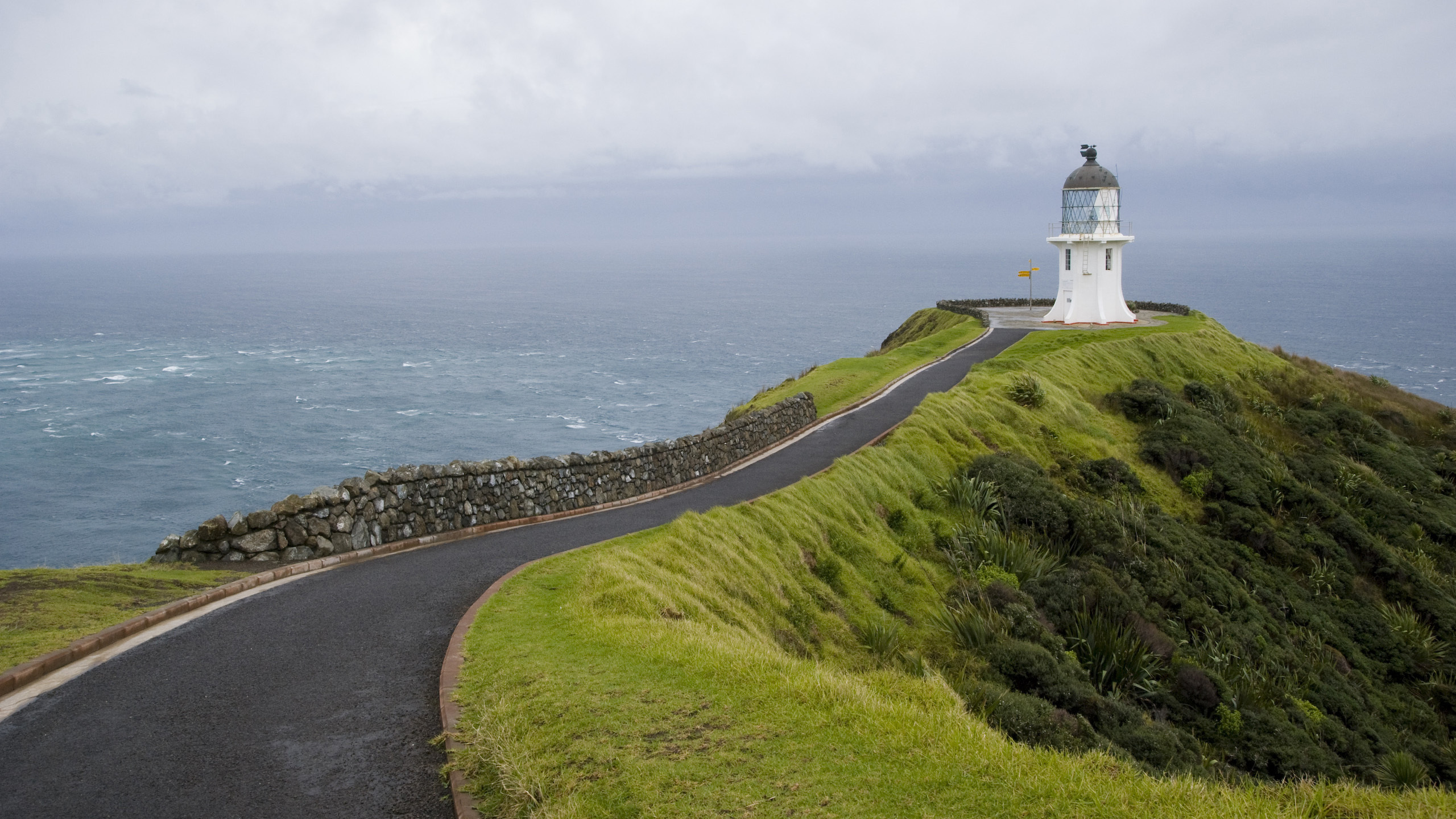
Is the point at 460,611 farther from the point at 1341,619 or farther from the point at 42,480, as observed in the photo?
the point at 42,480

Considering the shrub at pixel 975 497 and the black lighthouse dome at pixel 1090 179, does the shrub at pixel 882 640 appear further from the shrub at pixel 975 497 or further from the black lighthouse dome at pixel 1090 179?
the black lighthouse dome at pixel 1090 179

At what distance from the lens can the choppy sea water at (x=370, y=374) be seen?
46.2 m

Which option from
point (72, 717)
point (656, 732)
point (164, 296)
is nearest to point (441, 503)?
point (72, 717)

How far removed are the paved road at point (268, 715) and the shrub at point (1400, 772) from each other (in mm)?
12298

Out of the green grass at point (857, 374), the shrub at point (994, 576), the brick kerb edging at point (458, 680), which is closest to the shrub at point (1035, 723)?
the brick kerb edging at point (458, 680)

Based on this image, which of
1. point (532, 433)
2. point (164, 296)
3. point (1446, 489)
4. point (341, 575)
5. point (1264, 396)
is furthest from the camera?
point (164, 296)

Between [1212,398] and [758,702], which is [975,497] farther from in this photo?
[1212,398]

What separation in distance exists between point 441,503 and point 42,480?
40.6 m

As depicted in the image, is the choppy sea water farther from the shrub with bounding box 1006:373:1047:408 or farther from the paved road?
the paved road

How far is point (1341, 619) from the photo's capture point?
22.2 m

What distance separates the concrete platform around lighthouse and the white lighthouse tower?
2.11 ft

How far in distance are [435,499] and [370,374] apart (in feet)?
222

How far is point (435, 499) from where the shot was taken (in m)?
16.4

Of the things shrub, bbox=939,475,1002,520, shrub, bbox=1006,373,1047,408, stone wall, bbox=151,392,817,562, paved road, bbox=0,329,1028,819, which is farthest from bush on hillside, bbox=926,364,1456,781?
stone wall, bbox=151,392,817,562
